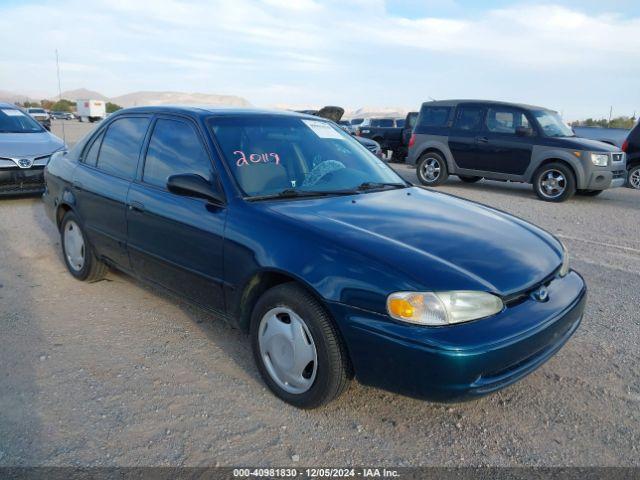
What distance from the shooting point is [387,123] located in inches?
770

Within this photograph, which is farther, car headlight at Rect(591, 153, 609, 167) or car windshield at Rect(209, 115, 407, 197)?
car headlight at Rect(591, 153, 609, 167)

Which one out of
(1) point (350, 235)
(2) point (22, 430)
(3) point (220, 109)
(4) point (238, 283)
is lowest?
(2) point (22, 430)

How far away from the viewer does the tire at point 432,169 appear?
442 inches

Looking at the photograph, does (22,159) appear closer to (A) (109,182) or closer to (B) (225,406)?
(A) (109,182)

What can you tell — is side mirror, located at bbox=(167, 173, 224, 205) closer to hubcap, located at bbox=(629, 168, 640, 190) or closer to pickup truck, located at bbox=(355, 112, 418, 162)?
hubcap, located at bbox=(629, 168, 640, 190)

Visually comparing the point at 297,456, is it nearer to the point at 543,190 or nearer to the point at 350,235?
the point at 350,235

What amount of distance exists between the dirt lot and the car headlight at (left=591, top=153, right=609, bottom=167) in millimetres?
6155

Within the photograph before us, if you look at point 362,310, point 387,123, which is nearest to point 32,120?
point 362,310

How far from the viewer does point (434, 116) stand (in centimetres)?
1141

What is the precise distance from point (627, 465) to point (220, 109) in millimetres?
3140

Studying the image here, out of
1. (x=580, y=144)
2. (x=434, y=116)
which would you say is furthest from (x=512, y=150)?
(x=434, y=116)

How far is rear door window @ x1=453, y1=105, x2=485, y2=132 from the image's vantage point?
10648 millimetres

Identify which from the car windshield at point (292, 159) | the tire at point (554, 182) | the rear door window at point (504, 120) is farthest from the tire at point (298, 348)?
the rear door window at point (504, 120)

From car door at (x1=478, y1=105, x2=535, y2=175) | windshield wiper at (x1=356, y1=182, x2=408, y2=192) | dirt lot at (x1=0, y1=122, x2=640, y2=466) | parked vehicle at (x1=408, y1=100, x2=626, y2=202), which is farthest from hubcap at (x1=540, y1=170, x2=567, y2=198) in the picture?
windshield wiper at (x1=356, y1=182, x2=408, y2=192)
